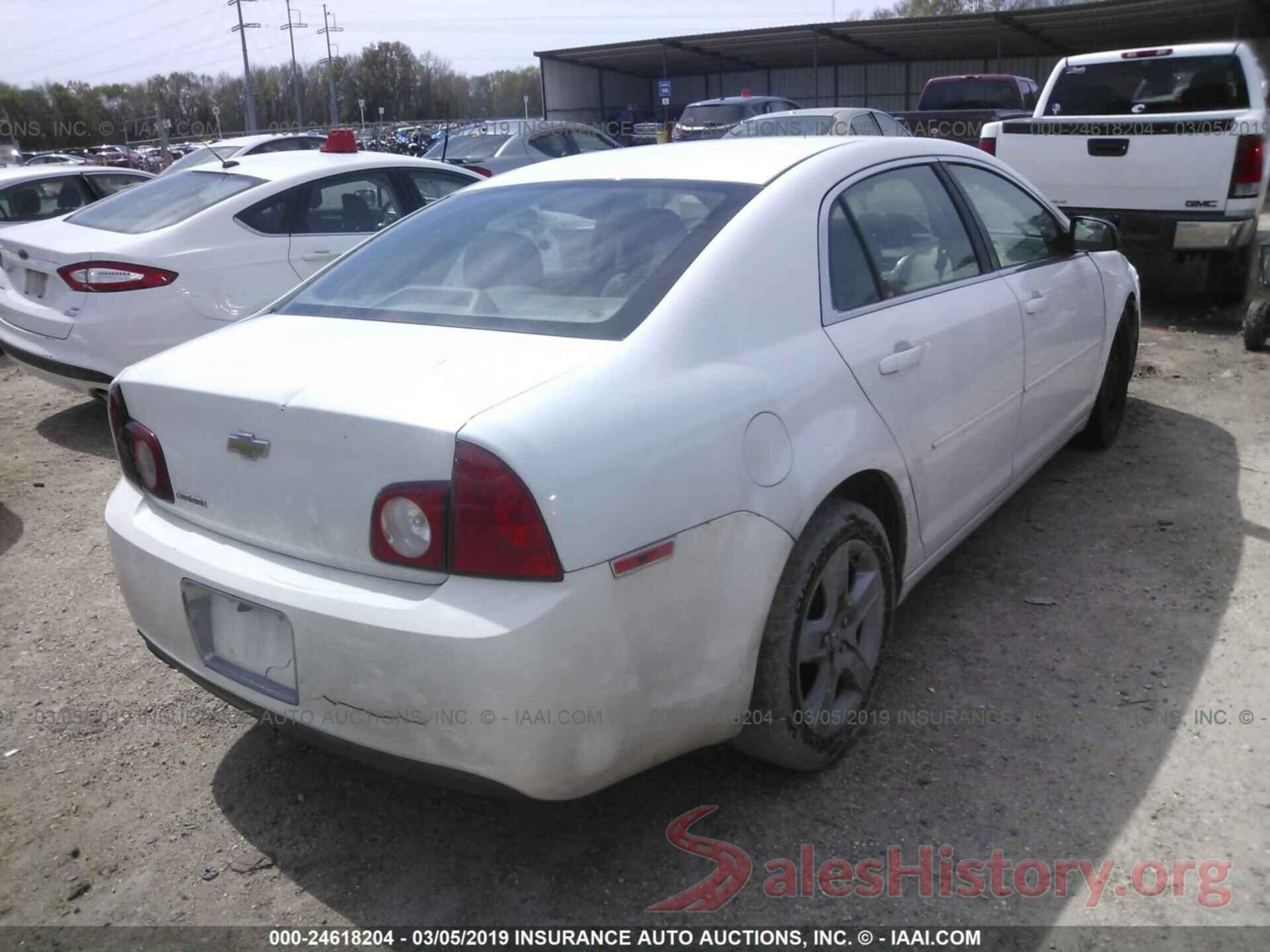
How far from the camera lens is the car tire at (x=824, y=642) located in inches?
98.7

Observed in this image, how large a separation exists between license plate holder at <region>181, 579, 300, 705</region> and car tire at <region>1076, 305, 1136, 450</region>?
4.01 m

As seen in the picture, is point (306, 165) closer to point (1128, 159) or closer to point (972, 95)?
point (1128, 159)

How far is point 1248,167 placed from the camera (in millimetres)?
7453

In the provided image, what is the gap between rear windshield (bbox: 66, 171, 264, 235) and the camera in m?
6.12

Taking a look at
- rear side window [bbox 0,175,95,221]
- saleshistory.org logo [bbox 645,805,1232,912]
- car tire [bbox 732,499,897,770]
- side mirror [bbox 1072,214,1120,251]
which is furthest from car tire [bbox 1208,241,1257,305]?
rear side window [bbox 0,175,95,221]

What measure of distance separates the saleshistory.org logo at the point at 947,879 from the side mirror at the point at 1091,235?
2.78 m

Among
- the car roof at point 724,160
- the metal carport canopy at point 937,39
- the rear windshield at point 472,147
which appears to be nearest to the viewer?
the car roof at point 724,160

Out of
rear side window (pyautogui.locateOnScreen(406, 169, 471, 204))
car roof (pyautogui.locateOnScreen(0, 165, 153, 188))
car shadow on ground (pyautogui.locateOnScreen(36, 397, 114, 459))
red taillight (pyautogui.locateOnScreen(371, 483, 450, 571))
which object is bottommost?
car shadow on ground (pyautogui.locateOnScreen(36, 397, 114, 459))

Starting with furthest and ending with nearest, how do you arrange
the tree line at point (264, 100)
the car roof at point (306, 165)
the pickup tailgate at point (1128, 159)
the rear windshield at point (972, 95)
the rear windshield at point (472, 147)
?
the tree line at point (264, 100) → the rear windshield at point (972, 95) → the rear windshield at point (472, 147) → the pickup tailgate at point (1128, 159) → the car roof at point (306, 165)

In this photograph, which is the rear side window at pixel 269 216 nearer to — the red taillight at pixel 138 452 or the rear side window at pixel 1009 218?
the red taillight at pixel 138 452

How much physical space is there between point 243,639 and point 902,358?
1.88 m

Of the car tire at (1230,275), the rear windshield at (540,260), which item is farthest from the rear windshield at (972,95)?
the rear windshield at (540,260)

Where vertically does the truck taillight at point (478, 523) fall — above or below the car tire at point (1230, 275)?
above

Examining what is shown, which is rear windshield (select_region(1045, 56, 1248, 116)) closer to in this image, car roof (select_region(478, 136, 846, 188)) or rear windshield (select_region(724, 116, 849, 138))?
rear windshield (select_region(724, 116, 849, 138))
